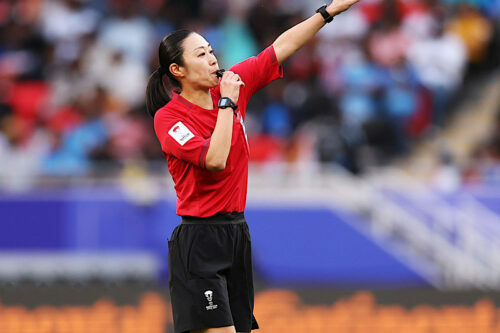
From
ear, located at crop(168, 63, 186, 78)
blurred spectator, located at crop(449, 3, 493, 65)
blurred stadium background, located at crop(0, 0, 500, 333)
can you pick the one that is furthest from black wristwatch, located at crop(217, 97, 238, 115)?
blurred spectator, located at crop(449, 3, 493, 65)

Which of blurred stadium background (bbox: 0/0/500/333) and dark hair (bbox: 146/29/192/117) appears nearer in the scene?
dark hair (bbox: 146/29/192/117)

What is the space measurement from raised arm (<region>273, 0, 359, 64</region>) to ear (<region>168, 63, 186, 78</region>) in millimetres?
534

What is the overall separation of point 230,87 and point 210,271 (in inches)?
35.6

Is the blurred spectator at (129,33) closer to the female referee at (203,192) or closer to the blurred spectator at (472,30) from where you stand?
the blurred spectator at (472,30)

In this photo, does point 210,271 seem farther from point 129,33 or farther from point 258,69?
point 129,33

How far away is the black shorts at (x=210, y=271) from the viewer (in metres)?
4.52

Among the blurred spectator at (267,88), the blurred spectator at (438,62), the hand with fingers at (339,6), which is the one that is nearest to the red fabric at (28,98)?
the blurred spectator at (267,88)

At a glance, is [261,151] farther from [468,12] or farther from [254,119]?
→ [468,12]

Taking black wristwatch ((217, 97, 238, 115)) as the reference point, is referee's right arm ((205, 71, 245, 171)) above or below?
below

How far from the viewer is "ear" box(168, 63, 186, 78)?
463cm

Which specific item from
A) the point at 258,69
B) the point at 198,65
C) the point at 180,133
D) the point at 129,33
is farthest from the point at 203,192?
the point at 129,33

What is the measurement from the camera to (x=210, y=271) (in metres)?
4.55

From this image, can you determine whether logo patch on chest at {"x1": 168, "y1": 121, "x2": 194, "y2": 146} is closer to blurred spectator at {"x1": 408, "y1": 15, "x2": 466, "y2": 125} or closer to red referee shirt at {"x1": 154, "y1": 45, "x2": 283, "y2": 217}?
red referee shirt at {"x1": 154, "y1": 45, "x2": 283, "y2": 217}

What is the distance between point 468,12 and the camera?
1200cm
